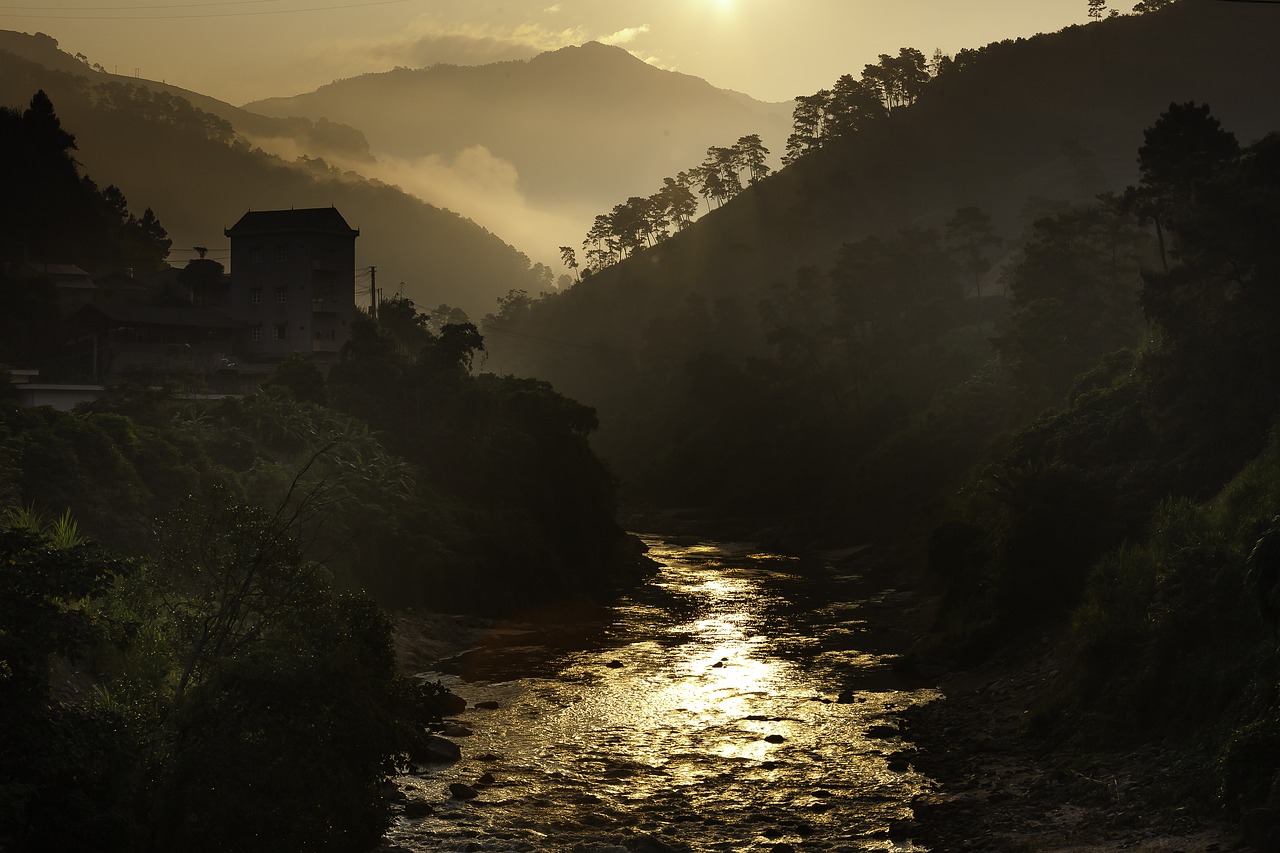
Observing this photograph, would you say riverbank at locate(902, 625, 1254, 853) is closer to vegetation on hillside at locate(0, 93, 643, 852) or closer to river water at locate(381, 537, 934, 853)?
river water at locate(381, 537, 934, 853)

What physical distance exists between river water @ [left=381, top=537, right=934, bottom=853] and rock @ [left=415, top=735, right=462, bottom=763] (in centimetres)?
38

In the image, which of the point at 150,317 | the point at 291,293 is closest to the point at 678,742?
the point at 150,317

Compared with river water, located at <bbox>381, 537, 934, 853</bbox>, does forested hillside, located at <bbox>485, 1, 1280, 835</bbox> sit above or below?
above

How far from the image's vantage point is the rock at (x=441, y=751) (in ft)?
105

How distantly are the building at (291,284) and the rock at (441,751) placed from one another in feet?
220

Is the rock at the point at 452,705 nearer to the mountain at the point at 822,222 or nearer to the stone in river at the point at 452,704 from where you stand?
the stone in river at the point at 452,704

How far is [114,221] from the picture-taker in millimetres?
115250

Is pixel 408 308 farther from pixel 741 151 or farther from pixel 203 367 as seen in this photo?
pixel 741 151

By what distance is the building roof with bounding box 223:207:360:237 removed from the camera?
95.4 m

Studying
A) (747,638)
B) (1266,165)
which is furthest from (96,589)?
(1266,165)

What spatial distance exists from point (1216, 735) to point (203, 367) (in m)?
77.9

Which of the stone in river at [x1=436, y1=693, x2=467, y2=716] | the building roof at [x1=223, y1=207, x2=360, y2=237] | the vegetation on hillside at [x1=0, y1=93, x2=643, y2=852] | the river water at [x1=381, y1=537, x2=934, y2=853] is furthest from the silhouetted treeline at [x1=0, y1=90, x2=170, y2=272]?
the stone in river at [x1=436, y1=693, x2=467, y2=716]

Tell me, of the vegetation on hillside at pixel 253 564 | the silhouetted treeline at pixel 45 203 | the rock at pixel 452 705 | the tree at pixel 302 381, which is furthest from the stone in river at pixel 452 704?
the silhouetted treeline at pixel 45 203

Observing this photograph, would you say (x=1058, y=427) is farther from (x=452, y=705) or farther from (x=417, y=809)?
(x=417, y=809)
